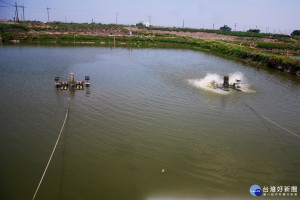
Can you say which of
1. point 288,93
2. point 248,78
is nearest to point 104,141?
point 288,93

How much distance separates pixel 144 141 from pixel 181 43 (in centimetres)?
5474

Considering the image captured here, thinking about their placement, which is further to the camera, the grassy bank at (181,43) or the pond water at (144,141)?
the grassy bank at (181,43)

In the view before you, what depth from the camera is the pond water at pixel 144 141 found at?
7.35m

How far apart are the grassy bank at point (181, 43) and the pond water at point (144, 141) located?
1473 cm

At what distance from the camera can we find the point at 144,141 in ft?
32.2

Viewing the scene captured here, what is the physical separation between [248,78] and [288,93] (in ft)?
17.1

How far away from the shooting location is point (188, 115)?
12695mm

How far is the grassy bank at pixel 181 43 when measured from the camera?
98.9 ft

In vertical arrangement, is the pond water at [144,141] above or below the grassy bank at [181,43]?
below

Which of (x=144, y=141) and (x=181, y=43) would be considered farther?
(x=181, y=43)

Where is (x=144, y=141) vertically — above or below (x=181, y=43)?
below

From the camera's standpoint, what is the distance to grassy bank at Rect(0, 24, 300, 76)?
30156 mm

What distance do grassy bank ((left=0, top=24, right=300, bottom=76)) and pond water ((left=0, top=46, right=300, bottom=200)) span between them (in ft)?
48.3

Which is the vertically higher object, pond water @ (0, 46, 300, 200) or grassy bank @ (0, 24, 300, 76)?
grassy bank @ (0, 24, 300, 76)
